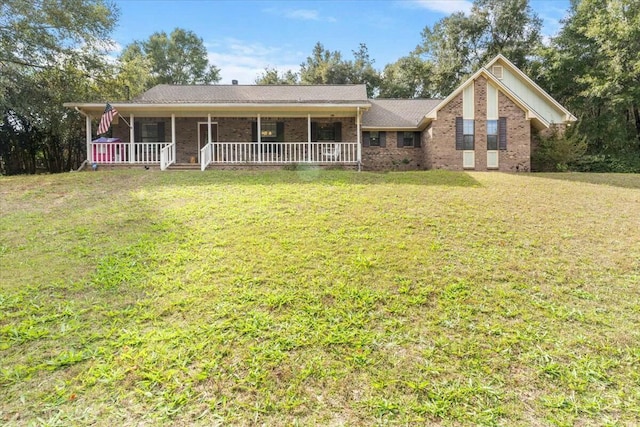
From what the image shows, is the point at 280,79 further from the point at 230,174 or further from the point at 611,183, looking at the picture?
the point at 611,183

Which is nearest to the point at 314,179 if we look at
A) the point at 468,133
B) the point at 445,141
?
the point at 445,141

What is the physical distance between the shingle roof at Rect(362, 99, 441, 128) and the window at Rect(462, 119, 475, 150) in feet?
8.02

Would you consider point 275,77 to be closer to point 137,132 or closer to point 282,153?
point 137,132

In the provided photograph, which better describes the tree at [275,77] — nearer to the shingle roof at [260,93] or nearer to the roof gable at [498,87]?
the shingle roof at [260,93]

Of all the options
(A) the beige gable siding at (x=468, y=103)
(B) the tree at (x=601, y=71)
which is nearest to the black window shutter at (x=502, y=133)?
(A) the beige gable siding at (x=468, y=103)

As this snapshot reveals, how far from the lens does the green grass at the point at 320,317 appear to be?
2.95m

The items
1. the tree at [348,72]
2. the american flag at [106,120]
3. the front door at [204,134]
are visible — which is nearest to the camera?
the american flag at [106,120]

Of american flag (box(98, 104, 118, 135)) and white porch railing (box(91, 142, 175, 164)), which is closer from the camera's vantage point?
american flag (box(98, 104, 118, 135))

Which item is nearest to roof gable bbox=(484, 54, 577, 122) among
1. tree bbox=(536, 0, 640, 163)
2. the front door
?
tree bbox=(536, 0, 640, 163)

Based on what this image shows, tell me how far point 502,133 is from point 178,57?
108 ft

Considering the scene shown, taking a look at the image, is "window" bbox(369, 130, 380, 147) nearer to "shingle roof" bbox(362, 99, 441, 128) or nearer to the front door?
"shingle roof" bbox(362, 99, 441, 128)

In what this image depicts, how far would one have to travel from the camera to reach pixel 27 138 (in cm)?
1759

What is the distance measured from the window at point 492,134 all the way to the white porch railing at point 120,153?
13.1 meters

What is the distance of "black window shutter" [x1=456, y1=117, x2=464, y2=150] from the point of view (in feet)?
50.8
